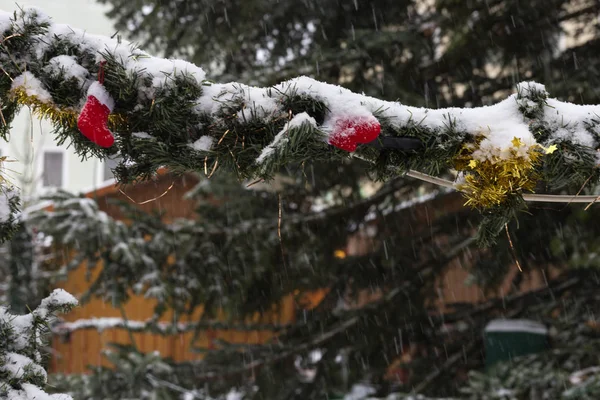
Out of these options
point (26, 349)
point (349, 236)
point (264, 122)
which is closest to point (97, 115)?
point (264, 122)

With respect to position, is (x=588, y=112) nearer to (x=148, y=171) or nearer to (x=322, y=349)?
(x=148, y=171)

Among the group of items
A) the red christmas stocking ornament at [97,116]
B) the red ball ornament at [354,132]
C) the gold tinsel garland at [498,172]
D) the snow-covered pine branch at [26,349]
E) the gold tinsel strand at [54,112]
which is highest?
the gold tinsel strand at [54,112]

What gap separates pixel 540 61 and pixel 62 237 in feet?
13.6

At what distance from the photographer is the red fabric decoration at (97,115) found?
1.19 meters

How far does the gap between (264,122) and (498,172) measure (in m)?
0.53

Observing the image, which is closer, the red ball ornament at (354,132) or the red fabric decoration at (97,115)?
the red fabric decoration at (97,115)

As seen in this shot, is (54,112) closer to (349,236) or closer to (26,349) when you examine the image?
(26,349)

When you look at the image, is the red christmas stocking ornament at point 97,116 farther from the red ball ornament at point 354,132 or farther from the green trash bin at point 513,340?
the green trash bin at point 513,340

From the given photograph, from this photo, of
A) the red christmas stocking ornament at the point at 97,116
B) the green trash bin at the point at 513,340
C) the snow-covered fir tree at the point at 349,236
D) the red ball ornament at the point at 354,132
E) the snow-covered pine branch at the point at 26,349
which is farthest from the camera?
the snow-covered fir tree at the point at 349,236

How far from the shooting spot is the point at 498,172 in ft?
4.52

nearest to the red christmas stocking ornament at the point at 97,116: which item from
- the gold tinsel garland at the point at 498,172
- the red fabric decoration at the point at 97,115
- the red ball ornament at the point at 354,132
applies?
the red fabric decoration at the point at 97,115

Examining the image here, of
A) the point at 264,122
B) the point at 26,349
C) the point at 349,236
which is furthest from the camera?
the point at 349,236

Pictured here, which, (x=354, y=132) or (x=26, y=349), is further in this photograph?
(x=26, y=349)

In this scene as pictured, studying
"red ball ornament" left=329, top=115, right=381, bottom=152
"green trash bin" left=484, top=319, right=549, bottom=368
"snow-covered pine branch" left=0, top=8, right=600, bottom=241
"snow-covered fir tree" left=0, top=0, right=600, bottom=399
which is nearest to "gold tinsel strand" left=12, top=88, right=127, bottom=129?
"snow-covered pine branch" left=0, top=8, right=600, bottom=241
